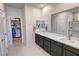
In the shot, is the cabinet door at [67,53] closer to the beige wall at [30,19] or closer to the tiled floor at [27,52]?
the tiled floor at [27,52]

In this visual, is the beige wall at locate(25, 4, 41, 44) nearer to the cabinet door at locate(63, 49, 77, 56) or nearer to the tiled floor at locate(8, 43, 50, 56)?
the tiled floor at locate(8, 43, 50, 56)

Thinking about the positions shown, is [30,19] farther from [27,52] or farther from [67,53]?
[67,53]

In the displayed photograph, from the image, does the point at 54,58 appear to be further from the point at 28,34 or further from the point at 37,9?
the point at 37,9

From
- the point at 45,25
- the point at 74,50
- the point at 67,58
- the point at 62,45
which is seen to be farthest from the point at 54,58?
the point at 45,25

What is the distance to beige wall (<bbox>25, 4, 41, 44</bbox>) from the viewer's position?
577 cm

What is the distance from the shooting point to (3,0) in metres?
0.88

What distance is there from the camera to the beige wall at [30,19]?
5766mm

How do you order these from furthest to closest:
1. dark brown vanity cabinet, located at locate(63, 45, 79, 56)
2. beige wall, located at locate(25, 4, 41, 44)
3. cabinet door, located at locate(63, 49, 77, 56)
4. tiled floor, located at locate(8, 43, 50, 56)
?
beige wall, located at locate(25, 4, 41, 44) → tiled floor, located at locate(8, 43, 50, 56) → cabinet door, located at locate(63, 49, 77, 56) → dark brown vanity cabinet, located at locate(63, 45, 79, 56)

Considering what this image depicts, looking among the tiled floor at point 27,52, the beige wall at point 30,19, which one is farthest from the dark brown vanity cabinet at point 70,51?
the beige wall at point 30,19

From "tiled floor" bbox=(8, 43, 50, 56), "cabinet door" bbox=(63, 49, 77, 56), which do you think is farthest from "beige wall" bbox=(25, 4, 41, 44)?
"cabinet door" bbox=(63, 49, 77, 56)

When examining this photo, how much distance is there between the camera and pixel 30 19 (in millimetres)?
5980

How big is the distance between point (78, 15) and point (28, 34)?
12.2 feet

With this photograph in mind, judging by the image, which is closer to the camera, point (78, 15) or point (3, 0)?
point (3, 0)

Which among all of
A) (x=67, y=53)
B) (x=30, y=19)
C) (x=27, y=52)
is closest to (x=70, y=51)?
(x=67, y=53)
